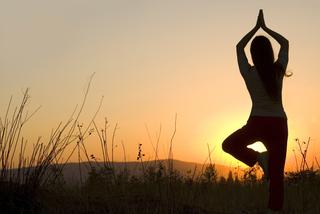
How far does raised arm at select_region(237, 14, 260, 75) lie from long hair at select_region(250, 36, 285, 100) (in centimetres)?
9

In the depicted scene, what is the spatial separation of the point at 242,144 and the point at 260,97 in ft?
1.80

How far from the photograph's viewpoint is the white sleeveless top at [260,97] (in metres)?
5.78

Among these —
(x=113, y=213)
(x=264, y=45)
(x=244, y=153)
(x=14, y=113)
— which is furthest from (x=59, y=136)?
(x=264, y=45)

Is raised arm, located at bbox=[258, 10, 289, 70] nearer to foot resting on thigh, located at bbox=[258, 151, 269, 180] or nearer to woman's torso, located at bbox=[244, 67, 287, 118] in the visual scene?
woman's torso, located at bbox=[244, 67, 287, 118]

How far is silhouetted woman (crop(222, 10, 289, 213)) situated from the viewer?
18.9 ft

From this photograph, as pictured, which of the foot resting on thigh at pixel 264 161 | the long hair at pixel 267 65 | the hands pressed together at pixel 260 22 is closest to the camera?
the long hair at pixel 267 65

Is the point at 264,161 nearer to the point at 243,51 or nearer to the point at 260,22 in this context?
the point at 243,51

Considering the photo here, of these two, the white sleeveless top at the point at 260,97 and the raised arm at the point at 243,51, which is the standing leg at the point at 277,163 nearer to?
the white sleeveless top at the point at 260,97

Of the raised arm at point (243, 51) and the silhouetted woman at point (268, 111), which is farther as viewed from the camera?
the raised arm at point (243, 51)

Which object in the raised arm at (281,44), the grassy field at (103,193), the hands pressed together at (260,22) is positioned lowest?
the grassy field at (103,193)

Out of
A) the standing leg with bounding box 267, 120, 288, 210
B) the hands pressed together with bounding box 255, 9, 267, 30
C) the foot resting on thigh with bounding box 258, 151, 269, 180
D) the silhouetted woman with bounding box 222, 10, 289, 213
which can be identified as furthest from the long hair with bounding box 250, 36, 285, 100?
the foot resting on thigh with bounding box 258, 151, 269, 180

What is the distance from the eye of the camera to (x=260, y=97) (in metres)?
5.81

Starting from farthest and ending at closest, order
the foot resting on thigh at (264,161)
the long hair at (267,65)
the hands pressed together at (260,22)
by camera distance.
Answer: the hands pressed together at (260,22), the foot resting on thigh at (264,161), the long hair at (267,65)

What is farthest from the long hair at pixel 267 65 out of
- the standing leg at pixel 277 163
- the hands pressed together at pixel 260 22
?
the standing leg at pixel 277 163
